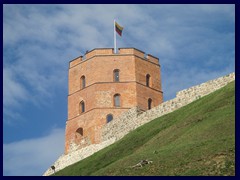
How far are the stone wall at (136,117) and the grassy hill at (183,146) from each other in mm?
2734

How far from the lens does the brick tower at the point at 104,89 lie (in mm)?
55625

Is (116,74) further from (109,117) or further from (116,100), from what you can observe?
(109,117)

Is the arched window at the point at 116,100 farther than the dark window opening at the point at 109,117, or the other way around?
the arched window at the point at 116,100

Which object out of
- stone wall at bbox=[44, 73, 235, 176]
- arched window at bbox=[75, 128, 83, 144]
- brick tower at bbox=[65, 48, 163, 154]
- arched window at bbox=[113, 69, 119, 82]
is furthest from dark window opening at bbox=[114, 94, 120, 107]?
stone wall at bbox=[44, 73, 235, 176]

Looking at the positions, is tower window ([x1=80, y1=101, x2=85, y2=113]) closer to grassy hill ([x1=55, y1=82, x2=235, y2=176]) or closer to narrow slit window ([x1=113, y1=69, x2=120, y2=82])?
narrow slit window ([x1=113, y1=69, x2=120, y2=82])

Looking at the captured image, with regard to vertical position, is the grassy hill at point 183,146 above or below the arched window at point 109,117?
below

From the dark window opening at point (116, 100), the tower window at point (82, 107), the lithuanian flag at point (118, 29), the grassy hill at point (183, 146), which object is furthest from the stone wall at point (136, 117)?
the lithuanian flag at point (118, 29)

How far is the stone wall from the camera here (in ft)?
144

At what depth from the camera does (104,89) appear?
56250mm

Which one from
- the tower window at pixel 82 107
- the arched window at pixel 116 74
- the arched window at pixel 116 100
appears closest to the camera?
the arched window at pixel 116 100

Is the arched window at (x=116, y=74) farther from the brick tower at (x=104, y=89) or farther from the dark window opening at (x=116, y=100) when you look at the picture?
the dark window opening at (x=116, y=100)

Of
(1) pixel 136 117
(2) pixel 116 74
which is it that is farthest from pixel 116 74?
(1) pixel 136 117

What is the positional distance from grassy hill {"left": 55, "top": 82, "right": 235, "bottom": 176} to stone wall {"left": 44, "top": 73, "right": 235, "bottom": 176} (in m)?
2.73

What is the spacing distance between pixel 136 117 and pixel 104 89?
9596mm
